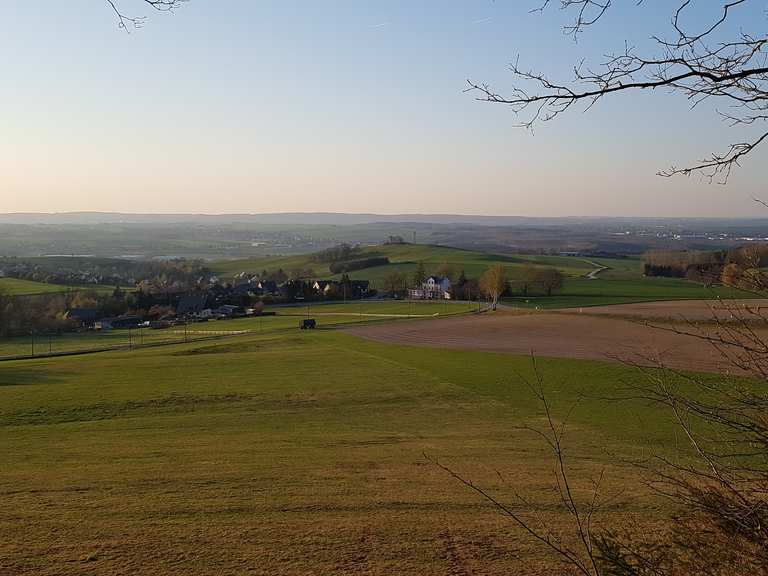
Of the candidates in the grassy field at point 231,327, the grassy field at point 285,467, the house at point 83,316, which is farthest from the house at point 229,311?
the grassy field at point 285,467

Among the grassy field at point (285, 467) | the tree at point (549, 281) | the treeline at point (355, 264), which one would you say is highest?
the grassy field at point (285, 467)

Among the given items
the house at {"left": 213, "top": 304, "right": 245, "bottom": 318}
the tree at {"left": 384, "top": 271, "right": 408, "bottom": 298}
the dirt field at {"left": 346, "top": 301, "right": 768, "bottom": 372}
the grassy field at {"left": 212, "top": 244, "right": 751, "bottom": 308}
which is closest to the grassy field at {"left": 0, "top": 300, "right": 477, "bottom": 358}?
the house at {"left": 213, "top": 304, "right": 245, "bottom": 318}

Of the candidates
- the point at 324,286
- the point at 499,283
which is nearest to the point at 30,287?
the point at 324,286

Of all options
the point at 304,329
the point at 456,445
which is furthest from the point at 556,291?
the point at 456,445

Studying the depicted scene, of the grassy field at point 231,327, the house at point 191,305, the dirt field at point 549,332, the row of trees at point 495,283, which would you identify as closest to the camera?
the dirt field at point 549,332

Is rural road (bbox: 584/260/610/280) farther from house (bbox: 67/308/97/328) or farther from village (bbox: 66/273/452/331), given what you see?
house (bbox: 67/308/97/328)

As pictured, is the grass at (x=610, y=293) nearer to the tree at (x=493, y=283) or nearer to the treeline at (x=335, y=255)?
the tree at (x=493, y=283)
